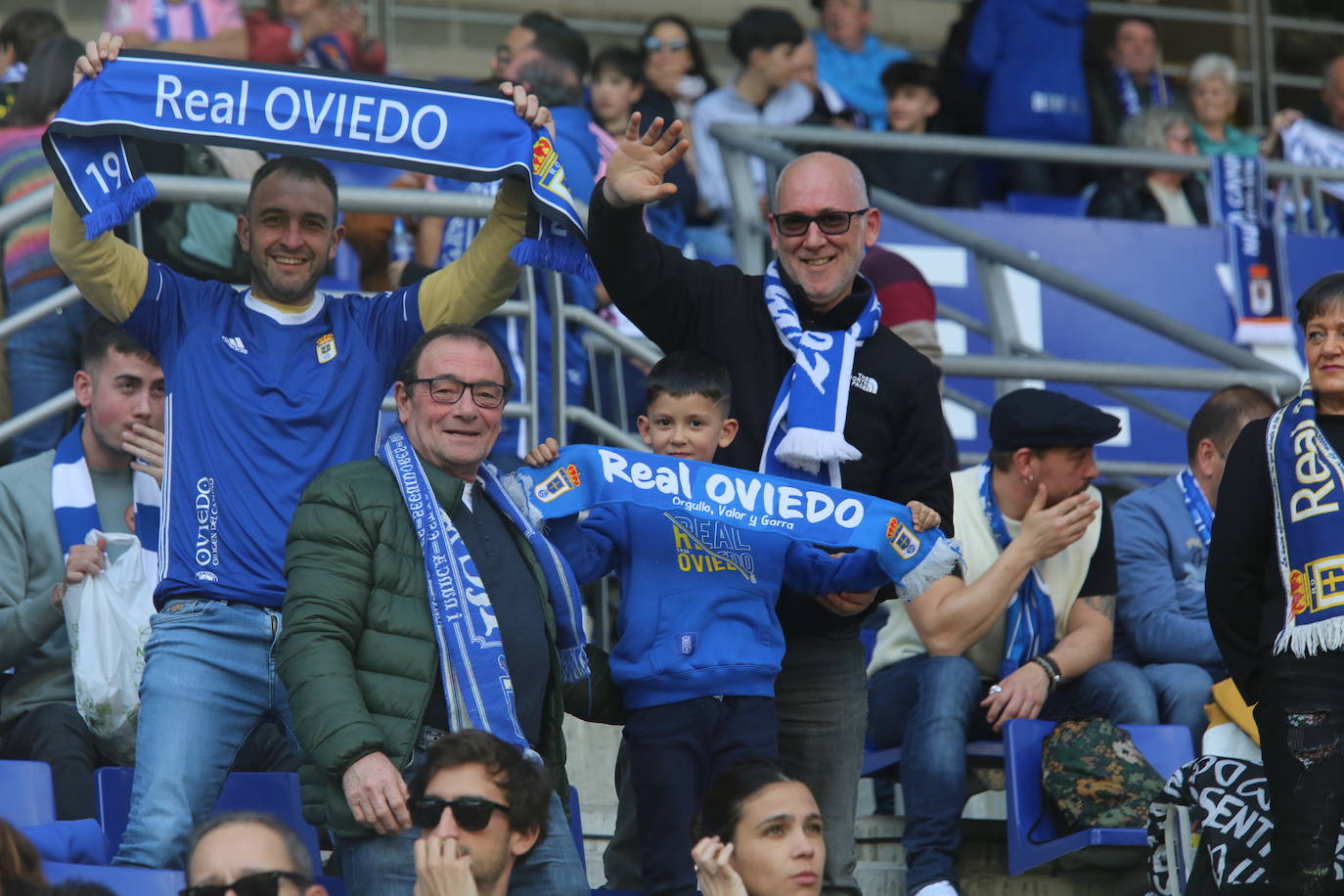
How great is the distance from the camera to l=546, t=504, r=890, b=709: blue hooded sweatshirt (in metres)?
4.68

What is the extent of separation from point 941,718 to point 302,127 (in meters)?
2.30

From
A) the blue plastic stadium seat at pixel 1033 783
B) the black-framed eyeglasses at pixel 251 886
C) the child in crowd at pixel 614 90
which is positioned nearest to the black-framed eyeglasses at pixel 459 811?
the black-framed eyeglasses at pixel 251 886

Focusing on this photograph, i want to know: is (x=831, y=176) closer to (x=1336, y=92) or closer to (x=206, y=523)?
(x=206, y=523)

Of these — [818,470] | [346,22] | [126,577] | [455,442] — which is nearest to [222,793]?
[126,577]

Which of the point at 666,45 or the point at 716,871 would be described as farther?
the point at 666,45

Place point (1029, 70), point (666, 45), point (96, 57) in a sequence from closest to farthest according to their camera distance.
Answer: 1. point (96, 57)
2. point (666, 45)
3. point (1029, 70)

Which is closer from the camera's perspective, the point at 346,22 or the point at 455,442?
the point at 455,442

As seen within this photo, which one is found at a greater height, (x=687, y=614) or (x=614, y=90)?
(x=614, y=90)

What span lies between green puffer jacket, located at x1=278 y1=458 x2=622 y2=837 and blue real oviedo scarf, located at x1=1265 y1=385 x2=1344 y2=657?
1.63m

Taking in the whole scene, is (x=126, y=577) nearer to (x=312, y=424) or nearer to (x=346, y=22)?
(x=312, y=424)


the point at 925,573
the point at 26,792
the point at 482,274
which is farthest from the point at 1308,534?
the point at 26,792

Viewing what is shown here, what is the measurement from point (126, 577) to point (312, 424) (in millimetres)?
689

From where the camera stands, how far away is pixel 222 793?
4.80 meters

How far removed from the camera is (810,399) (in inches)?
192
